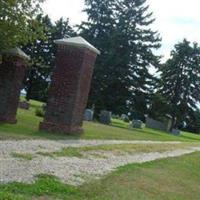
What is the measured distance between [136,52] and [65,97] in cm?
3022

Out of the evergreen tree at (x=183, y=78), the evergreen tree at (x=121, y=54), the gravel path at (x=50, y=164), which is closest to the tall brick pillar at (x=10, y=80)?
the gravel path at (x=50, y=164)

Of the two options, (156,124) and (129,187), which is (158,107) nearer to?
(156,124)

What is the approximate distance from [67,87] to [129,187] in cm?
1002

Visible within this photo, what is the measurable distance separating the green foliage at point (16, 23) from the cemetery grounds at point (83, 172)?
3445 millimetres

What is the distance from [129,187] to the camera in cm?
1162

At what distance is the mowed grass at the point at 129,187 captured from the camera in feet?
29.9

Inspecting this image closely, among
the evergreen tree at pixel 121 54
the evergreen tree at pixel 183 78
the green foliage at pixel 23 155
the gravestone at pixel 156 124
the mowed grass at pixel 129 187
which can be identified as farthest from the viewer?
the evergreen tree at pixel 183 78

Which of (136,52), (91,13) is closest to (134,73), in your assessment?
(136,52)

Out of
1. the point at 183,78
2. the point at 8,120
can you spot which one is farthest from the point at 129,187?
the point at 183,78

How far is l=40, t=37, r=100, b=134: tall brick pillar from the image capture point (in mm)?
21016

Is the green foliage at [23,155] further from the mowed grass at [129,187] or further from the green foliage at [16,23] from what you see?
the green foliage at [16,23]

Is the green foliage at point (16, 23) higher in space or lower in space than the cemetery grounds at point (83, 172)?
higher

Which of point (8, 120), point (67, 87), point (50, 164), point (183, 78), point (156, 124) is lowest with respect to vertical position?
point (50, 164)

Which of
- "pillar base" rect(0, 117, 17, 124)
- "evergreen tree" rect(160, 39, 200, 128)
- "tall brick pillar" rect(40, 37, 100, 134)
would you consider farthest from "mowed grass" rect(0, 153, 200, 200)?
"evergreen tree" rect(160, 39, 200, 128)
